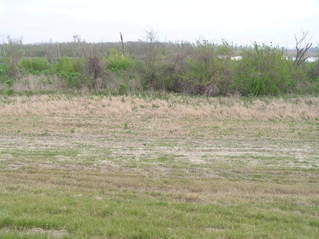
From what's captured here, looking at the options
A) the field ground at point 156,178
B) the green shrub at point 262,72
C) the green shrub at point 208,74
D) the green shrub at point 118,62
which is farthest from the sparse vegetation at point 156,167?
the green shrub at point 118,62

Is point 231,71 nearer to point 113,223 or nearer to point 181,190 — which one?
point 181,190

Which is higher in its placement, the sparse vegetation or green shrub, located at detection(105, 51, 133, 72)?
green shrub, located at detection(105, 51, 133, 72)

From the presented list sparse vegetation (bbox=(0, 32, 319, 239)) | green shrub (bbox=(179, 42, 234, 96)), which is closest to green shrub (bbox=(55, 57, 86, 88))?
sparse vegetation (bbox=(0, 32, 319, 239))

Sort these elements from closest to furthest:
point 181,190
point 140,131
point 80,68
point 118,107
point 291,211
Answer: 1. point 291,211
2. point 181,190
3. point 140,131
4. point 118,107
5. point 80,68

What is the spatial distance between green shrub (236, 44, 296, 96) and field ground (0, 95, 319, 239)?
718 inches

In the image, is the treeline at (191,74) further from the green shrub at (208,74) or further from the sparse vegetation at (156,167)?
the sparse vegetation at (156,167)

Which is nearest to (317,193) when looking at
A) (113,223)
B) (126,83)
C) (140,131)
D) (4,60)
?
(113,223)

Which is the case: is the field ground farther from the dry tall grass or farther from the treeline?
the treeline

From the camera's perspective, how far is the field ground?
19.0 ft

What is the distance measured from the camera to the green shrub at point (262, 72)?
41.4m

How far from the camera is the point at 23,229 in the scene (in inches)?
219

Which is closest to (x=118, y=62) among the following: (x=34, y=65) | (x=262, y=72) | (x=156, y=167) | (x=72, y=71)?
(x=72, y=71)

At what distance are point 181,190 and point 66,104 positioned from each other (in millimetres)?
20669

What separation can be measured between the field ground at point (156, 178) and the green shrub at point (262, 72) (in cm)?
1824
